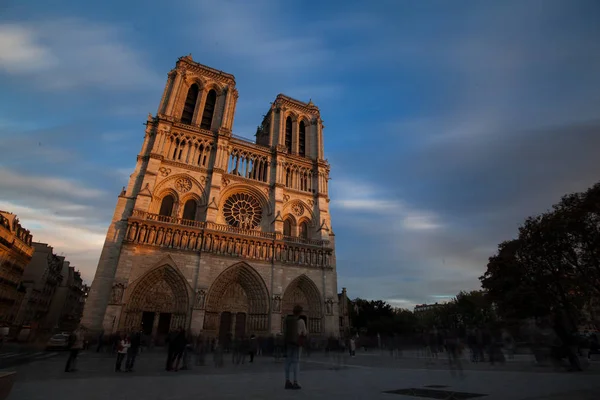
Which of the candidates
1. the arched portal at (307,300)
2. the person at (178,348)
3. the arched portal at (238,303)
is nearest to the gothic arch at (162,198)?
the arched portal at (238,303)

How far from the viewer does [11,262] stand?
31.3 meters

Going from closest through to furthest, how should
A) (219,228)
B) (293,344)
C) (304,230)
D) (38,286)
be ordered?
(293,344), (219,228), (304,230), (38,286)

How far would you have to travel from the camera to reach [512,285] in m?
21.1

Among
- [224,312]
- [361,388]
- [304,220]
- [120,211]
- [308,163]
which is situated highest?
[308,163]

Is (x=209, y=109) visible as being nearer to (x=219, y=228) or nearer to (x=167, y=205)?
(x=167, y=205)

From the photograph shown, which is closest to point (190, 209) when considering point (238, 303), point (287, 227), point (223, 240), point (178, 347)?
point (223, 240)

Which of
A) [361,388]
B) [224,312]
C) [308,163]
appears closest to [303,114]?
[308,163]

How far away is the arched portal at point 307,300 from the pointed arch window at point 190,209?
32.2 ft

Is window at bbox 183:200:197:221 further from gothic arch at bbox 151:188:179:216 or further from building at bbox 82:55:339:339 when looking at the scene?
gothic arch at bbox 151:188:179:216

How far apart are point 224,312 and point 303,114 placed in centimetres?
2284

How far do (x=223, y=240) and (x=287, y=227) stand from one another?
23.4 feet

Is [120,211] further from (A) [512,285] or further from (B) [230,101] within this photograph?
(A) [512,285]

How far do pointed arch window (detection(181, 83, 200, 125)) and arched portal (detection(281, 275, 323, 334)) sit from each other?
1831cm

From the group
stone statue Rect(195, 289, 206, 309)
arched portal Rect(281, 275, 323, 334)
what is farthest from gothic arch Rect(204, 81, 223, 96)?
arched portal Rect(281, 275, 323, 334)
